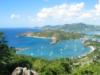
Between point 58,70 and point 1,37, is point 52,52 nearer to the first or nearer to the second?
point 58,70

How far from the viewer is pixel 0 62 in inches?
927

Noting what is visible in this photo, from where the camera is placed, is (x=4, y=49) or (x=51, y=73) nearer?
(x=4, y=49)

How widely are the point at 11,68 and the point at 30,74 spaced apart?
5630mm

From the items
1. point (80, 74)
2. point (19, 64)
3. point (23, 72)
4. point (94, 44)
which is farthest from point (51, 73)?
point (94, 44)

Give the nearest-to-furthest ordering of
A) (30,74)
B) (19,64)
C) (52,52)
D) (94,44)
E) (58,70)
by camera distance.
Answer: (30,74) < (19,64) < (58,70) < (52,52) < (94,44)

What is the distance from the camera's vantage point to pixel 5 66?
23625mm

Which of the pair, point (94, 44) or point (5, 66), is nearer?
point (5, 66)

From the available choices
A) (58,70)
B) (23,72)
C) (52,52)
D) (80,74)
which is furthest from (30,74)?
(52,52)

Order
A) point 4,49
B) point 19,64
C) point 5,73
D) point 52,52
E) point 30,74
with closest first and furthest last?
point 30,74 < point 5,73 < point 4,49 < point 19,64 < point 52,52

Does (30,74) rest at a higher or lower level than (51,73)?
higher

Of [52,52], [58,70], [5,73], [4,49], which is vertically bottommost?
[52,52]

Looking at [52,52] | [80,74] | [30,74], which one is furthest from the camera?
[52,52]

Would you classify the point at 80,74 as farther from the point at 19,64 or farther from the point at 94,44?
the point at 94,44

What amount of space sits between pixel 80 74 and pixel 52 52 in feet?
427
